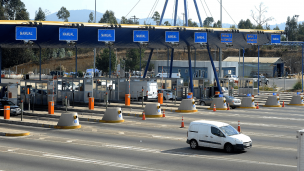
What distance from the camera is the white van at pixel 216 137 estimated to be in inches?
637

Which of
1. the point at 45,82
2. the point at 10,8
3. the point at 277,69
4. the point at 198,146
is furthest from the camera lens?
the point at 10,8

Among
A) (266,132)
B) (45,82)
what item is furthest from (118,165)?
(45,82)

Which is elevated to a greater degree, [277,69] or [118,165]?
[277,69]

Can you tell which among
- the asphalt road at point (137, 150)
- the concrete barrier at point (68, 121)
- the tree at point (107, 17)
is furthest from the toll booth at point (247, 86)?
the tree at point (107, 17)

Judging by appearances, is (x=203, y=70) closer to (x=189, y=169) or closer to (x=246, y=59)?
(x=246, y=59)

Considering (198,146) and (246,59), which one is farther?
(246,59)

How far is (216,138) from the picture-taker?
16.7m

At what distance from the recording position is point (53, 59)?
Answer: 99750mm

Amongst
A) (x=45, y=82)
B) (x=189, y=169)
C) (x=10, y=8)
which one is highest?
(x=10, y=8)

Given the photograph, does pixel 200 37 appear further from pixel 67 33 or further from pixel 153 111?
pixel 67 33

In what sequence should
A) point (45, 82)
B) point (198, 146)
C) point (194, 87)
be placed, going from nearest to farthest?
point (198, 146) → point (45, 82) → point (194, 87)

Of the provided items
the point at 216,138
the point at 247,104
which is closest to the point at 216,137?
the point at 216,138

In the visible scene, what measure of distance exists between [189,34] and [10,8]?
70.9m

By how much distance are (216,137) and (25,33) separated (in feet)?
68.4
